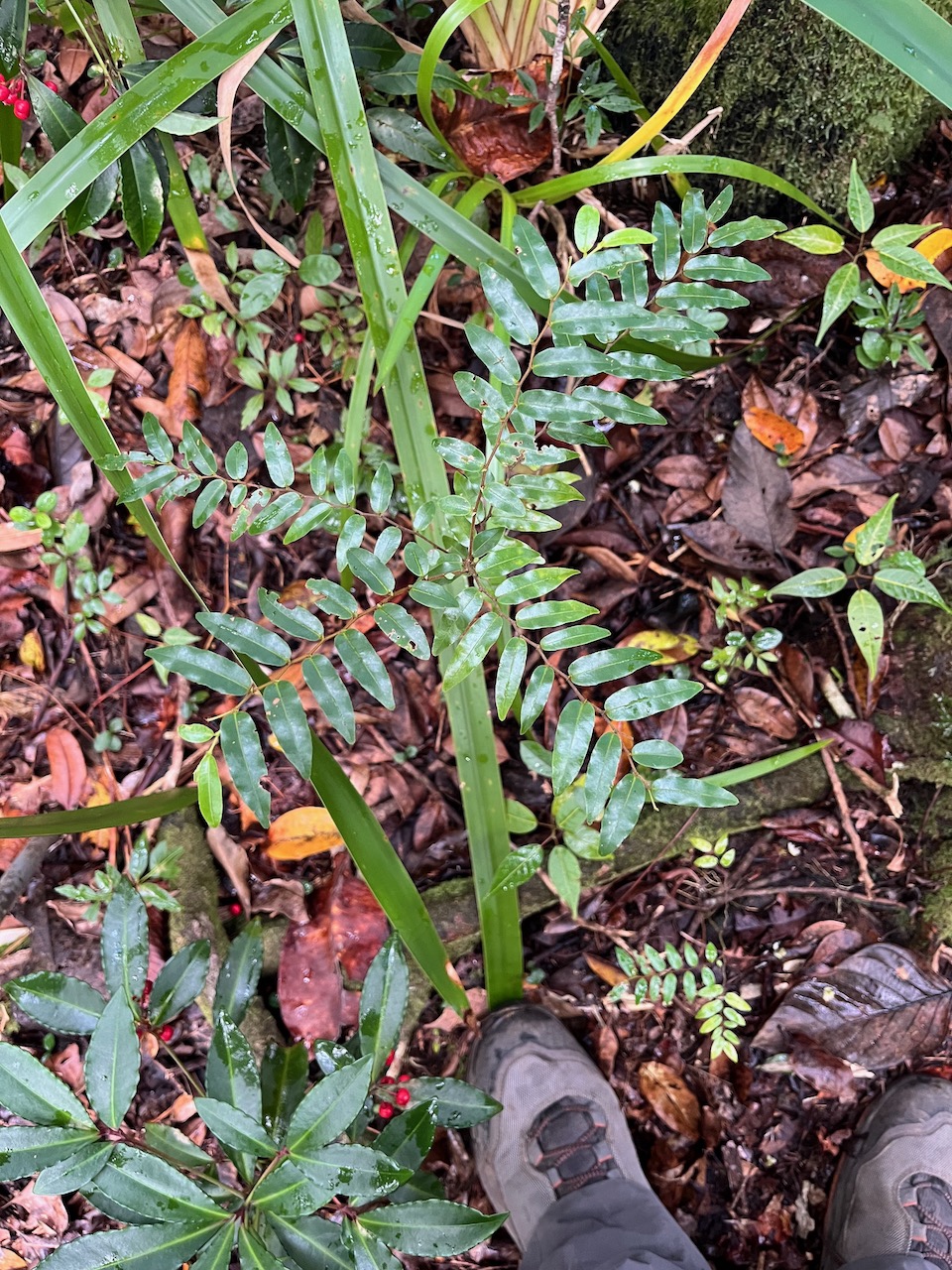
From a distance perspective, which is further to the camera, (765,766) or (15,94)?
(765,766)

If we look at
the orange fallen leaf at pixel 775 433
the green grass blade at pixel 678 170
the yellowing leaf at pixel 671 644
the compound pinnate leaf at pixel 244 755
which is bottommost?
the yellowing leaf at pixel 671 644

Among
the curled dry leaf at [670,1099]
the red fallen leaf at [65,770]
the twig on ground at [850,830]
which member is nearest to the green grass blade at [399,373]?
the curled dry leaf at [670,1099]

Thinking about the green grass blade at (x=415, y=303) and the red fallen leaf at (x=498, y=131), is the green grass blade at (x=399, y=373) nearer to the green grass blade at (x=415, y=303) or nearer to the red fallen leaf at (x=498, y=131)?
the green grass blade at (x=415, y=303)

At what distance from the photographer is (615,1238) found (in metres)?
1.24

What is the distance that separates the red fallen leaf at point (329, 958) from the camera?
1368 mm

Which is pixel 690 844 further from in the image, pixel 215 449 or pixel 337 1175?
pixel 215 449

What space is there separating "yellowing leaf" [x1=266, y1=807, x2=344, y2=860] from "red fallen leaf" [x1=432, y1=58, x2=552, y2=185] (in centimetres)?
119

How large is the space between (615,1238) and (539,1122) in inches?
8.2

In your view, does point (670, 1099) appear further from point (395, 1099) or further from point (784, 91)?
point (784, 91)

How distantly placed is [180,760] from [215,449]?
616 millimetres

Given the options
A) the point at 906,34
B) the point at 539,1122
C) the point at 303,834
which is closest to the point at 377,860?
the point at 303,834

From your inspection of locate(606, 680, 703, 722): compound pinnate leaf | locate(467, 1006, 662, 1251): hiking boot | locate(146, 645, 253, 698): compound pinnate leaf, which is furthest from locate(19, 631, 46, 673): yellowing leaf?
locate(606, 680, 703, 722): compound pinnate leaf

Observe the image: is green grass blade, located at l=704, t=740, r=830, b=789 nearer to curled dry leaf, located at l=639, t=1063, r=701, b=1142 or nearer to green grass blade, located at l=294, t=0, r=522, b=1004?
green grass blade, located at l=294, t=0, r=522, b=1004

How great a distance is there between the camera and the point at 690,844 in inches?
55.9
